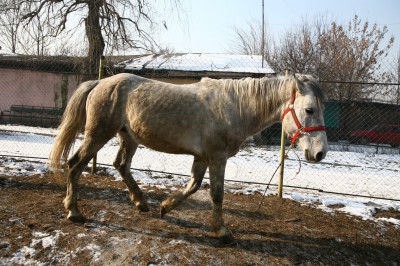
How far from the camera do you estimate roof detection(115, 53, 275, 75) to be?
12.8 metres

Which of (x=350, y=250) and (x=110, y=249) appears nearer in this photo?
(x=110, y=249)

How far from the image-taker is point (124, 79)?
340 centimetres

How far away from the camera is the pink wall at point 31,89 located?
15.1 meters

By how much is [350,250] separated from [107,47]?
11.1m

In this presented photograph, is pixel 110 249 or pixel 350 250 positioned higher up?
pixel 110 249

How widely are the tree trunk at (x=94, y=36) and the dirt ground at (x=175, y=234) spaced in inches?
318

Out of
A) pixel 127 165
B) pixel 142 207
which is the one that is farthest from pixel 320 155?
pixel 127 165

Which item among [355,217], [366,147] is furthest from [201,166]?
[366,147]

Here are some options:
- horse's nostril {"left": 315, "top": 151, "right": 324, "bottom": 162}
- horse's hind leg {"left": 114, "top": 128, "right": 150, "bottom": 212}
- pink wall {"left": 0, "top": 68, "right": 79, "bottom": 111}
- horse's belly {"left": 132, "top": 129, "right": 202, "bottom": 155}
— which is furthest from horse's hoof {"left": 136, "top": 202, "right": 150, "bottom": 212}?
pink wall {"left": 0, "top": 68, "right": 79, "bottom": 111}

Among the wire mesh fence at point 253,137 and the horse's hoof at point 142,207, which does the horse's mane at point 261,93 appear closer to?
the horse's hoof at point 142,207

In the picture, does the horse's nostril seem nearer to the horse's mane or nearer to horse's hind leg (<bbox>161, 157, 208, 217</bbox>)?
the horse's mane

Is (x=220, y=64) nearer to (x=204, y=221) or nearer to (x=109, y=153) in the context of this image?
(x=109, y=153)

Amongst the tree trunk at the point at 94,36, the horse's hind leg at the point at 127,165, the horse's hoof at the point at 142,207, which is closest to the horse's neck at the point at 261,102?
the horse's hind leg at the point at 127,165

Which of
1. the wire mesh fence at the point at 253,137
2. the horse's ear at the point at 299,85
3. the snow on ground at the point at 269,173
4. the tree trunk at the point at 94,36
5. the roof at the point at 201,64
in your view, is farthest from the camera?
the roof at the point at 201,64
